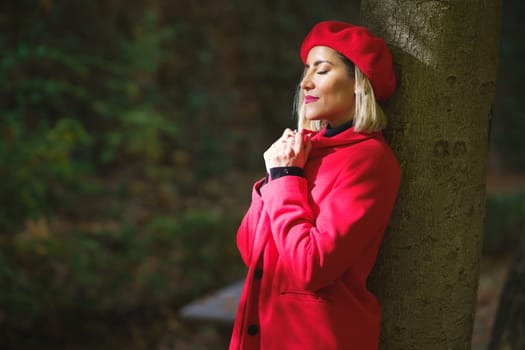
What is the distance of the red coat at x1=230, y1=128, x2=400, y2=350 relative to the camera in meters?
1.59

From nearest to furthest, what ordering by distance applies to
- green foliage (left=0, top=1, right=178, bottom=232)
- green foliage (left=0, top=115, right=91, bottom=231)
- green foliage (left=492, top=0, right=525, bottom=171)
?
1. green foliage (left=0, top=115, right=91, bottom=231)
2. green foliage (left=0, top=1, right=178, bottom=232)
3. green foliage (left=492, top=0, right=525, bottom=171)

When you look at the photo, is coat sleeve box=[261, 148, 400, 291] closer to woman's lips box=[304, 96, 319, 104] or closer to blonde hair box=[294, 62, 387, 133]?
blonde hair box=[294, 62, 387, 133]

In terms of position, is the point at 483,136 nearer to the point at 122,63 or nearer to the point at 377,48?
the point at 377,48

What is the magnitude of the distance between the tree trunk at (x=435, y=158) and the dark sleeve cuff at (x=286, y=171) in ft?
1.25

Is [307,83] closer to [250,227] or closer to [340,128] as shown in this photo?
[340,128]

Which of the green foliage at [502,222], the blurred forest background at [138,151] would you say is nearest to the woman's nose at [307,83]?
the blurred forest background at [138,151]

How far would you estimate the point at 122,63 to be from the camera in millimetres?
8320

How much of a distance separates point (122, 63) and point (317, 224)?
24.0 feet

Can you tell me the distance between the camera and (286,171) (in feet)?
5.70

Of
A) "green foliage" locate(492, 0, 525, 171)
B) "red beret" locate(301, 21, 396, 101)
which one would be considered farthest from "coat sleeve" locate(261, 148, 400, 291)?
"green foliage" locate(492, 0, 525, 171)

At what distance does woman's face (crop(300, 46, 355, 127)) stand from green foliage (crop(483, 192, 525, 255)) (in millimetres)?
7626

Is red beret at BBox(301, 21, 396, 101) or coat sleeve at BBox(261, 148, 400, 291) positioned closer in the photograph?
coat sleeve at BBox(261, 148, 400, 291)

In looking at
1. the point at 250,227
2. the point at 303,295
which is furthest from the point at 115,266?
the point at 303,295

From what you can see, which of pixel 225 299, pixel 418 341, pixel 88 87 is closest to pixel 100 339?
pixel 225 299
